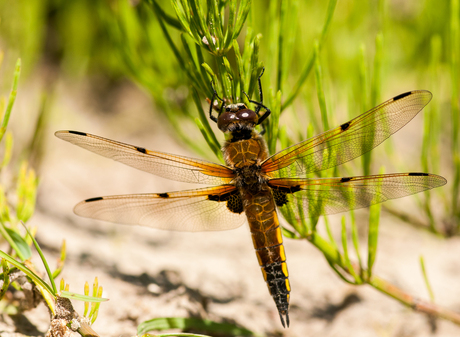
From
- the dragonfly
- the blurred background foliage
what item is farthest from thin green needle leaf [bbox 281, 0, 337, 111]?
the dragonfly

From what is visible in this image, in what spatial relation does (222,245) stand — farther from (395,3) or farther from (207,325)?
(395,3)

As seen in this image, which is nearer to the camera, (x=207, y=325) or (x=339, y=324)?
(x=207, y=325)

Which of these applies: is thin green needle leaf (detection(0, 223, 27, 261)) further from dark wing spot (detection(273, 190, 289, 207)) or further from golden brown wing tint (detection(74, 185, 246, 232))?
dark wing spot (detection(273, 190, 289, 207))

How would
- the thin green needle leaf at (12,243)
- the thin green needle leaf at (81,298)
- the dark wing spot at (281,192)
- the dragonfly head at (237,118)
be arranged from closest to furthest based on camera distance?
the thin green needle leaf at (81,298), the thin green needle leaf at (12,243), the dragonfly head at (237,118), the dark wing spot at (281,192)

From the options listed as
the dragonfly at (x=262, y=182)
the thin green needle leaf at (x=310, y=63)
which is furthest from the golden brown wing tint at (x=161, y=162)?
the thin green needle leaf at (x=310, y=63)

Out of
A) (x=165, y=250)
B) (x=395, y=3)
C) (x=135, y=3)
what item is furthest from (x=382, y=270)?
(x=395, y=3)

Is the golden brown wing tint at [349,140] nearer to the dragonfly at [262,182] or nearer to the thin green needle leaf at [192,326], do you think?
the dragonfly at [262,182]

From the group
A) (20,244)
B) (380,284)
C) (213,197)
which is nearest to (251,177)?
(213,197)
